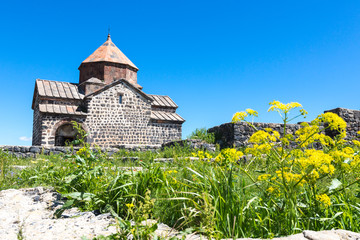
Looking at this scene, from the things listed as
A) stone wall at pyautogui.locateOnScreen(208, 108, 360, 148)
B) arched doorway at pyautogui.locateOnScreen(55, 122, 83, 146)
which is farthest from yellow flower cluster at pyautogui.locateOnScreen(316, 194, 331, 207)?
arched doorway at pyautogui.locateOnScreen(55, 122, 83, 146)

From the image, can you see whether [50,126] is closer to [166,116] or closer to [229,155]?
[166,116]

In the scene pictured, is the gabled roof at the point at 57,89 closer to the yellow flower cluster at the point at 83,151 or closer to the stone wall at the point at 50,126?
the stone wall at the point at 50,126

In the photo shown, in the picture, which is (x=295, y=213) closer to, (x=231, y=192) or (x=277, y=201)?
(x=277, y=201)

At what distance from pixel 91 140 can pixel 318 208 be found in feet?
55.3

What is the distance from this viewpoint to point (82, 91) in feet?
66.8

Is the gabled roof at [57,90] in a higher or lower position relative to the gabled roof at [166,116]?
higher

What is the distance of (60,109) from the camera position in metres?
18.0

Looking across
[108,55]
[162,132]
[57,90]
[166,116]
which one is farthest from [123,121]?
[108,55]

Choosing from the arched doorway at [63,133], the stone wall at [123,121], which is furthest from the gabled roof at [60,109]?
the arched doorway at [63,133]

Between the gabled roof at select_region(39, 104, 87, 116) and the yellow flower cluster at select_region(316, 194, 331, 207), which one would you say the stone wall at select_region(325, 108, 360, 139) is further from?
the gabled roof at select_region(39, 104, 87, 116)

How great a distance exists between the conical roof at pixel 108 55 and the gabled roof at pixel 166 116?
4.32 metres

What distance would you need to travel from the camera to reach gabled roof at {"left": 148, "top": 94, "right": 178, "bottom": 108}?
869 inches

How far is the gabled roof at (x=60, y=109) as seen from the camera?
687 inches

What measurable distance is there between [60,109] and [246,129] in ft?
40.5
